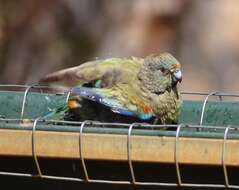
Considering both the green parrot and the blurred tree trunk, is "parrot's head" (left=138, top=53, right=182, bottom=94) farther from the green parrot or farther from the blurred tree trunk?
the blurred tree trunk

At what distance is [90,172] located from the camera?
7.35ft

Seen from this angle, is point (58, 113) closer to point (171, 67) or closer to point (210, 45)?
point (171, 67)

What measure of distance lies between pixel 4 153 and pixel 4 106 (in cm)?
62

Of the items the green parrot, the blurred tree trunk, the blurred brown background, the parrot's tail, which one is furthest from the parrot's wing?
the blurred tree trunk

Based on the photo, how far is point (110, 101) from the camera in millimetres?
2736

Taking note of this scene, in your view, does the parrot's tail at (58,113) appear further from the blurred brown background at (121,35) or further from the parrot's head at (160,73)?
the blurred brown background at (121,35)

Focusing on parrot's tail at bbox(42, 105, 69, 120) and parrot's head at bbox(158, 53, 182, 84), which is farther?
parrot's head at bbox(158, 53, 182, 84)

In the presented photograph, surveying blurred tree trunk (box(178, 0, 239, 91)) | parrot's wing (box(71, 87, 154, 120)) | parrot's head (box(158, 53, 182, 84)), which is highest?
parrot's head (box(158, 53, 182, 84))

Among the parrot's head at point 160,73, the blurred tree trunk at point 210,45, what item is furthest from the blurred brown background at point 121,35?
the parrot's head at point 160,73

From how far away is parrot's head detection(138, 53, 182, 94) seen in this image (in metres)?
2.96

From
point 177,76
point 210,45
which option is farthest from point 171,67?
point 210,45

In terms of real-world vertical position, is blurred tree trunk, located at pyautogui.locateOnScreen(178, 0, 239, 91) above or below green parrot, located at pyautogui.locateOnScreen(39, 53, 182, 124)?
below

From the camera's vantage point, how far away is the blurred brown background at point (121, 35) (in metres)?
7.41

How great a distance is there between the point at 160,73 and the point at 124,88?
0.68ft
